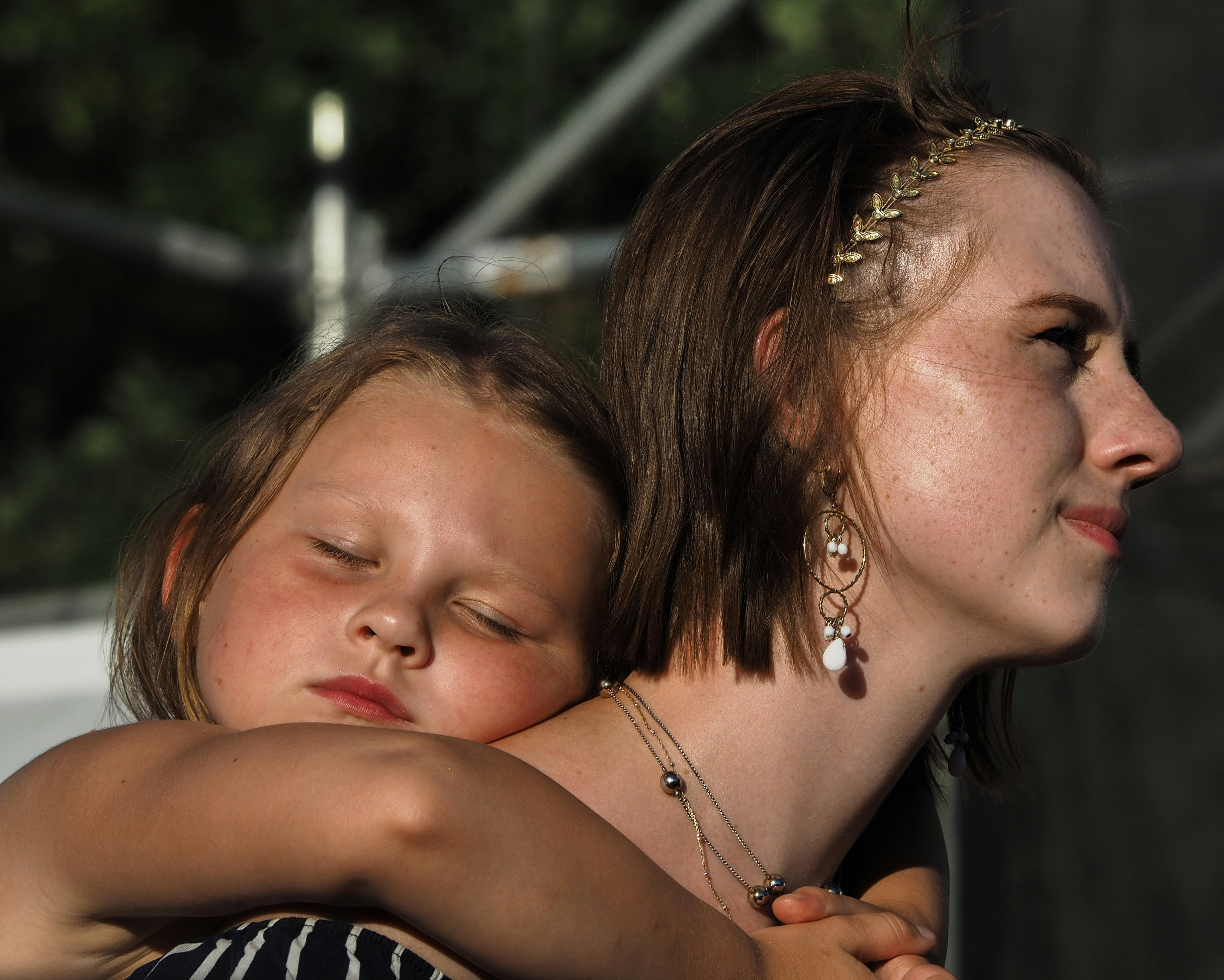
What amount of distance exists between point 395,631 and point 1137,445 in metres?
0.90

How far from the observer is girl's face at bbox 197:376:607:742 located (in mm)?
1456

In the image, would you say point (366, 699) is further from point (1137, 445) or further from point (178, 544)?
point (1137, 445)

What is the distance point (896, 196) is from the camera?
162 centimetres

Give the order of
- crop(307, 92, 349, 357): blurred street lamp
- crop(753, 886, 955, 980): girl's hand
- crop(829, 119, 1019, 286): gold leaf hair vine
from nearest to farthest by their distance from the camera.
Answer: crop(753, 886, 955, 980): girl's hand, crop(829, 119, 1019, 286): gold leaf hair vine, crop(307, 92, 349, 357): blurred street lamp

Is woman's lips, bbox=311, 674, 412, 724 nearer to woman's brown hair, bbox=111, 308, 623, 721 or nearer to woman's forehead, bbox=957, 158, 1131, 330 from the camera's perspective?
woman's brown hair, bbox=111, 308, 623, 721

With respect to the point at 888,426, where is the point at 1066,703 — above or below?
below

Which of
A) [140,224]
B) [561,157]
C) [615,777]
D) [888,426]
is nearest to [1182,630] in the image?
[888,426]

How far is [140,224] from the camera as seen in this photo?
397 centimetres

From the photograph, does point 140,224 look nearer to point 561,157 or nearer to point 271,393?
point 561,157

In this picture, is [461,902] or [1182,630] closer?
[461,902]

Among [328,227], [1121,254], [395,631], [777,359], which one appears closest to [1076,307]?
[777,359]

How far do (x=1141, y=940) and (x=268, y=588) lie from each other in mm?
1852

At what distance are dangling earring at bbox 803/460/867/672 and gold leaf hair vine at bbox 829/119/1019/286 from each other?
26cm

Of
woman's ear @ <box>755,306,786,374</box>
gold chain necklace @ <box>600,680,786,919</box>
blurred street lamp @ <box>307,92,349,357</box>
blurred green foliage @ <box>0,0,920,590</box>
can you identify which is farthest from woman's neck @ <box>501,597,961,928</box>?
blurred green foliage @ <box>0,0,920,590</box>
